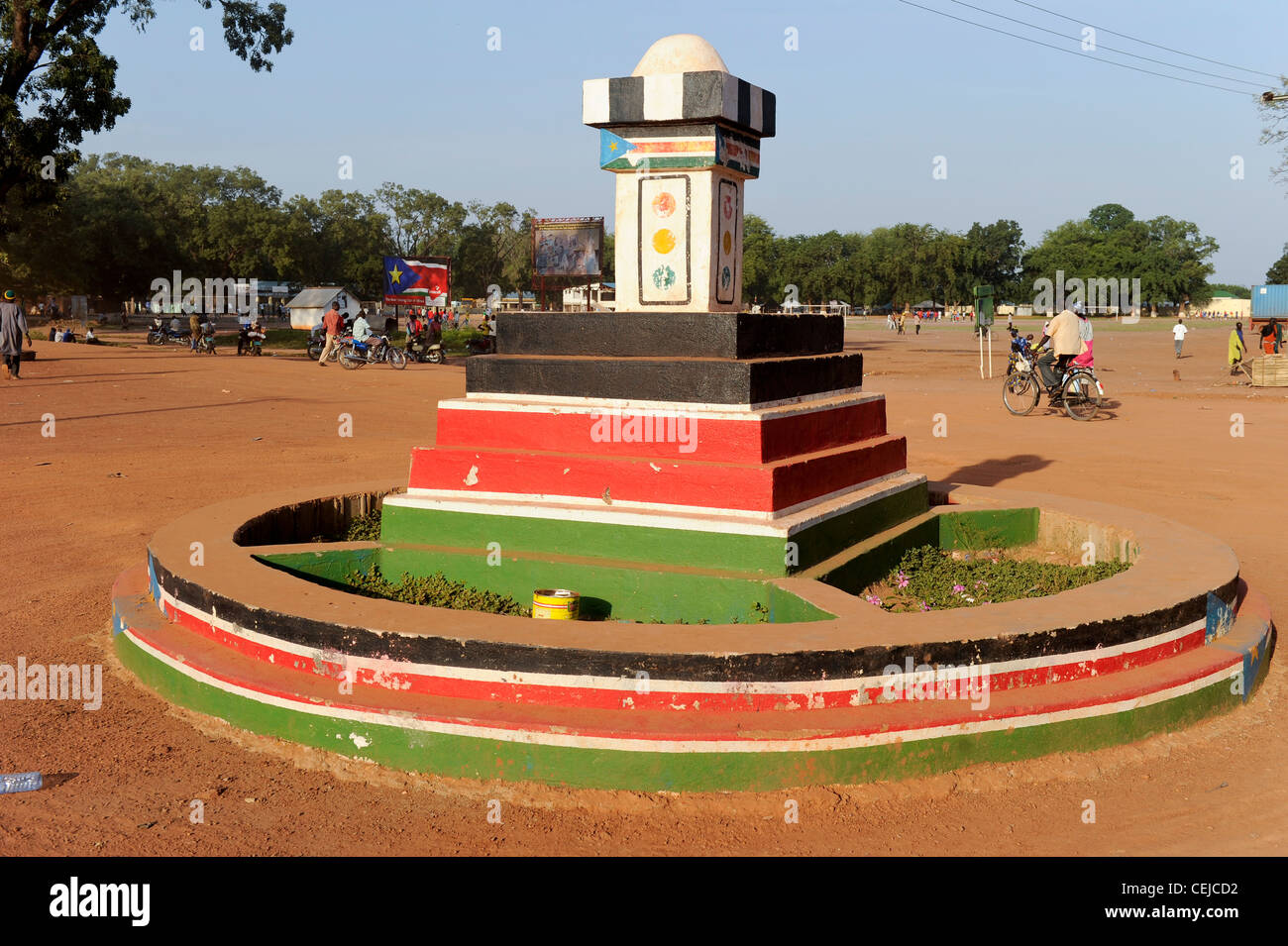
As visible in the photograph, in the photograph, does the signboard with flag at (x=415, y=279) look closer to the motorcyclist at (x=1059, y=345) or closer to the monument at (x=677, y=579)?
the motorcyclist at (x=1059, y=345)

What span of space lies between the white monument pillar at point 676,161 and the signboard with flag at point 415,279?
31.5 metres

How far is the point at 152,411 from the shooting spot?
1502 centimetres

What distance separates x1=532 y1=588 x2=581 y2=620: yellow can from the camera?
4.61m

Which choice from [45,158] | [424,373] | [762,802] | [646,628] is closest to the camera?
[762,802]

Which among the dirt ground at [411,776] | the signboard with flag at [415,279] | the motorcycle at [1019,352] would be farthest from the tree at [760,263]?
the dirt ground at [411,776]

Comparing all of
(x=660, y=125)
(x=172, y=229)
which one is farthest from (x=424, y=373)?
(x=172, y=229)

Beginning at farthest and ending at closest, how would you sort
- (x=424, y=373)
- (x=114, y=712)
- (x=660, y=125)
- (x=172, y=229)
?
1. (x=172, y=229)
2. (x=424, y=373)
3. (x=660, y=125)
4. (x=114, y=712)

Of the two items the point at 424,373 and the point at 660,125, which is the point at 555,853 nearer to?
the point at 660,125

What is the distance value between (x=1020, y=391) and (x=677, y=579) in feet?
46.1

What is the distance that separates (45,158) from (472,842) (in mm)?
23573

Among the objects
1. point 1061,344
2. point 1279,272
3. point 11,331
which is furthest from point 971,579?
point 1279,272

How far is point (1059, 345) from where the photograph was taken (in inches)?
608

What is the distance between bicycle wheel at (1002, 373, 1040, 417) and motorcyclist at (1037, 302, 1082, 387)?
67cm

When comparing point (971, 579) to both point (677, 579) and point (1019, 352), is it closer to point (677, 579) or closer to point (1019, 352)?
point (677, 579)
